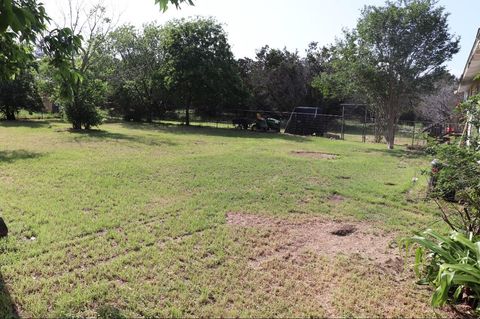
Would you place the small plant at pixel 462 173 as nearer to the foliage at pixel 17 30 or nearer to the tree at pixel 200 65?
the foliage at pixel 17 30

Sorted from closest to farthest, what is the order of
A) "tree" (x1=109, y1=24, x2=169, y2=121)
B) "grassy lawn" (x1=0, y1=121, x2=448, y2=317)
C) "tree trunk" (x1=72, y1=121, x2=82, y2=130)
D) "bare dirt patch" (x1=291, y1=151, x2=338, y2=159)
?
"grassy lawn" (x1=0, y1=121, x2=448, y2=317) → "bare dirt patch" (x1=291, y1=151, x2=338, y2=159) → "tree trunk" (x1=72, y1=121, x2=82, y2=130) → "tree" (x1=109, y1=24, x2=169, y2=121)

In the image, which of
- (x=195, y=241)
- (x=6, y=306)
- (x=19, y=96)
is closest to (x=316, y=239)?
(x=195, y=241)

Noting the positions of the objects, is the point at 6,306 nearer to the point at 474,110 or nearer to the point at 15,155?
the point at 474,110

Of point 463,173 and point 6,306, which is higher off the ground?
point 463,173

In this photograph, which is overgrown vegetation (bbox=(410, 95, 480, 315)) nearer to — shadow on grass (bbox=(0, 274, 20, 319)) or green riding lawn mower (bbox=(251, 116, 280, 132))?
shadow on grass (bbox=(0, 274, 20, 319))

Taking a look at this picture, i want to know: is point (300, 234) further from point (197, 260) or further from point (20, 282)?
point (20, 282)

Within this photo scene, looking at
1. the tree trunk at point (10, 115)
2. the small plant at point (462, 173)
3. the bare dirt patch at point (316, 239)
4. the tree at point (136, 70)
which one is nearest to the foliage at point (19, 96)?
the tree trunk at point (10, 115)

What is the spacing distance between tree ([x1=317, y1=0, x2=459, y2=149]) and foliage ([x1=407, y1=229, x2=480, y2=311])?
1466 centimetres

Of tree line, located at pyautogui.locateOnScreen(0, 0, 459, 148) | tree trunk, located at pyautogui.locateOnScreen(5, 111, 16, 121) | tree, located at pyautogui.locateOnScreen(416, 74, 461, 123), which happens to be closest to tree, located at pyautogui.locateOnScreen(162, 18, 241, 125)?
tree line, located at pyautogui.locateOnScreen(0, 0, 459, 148)

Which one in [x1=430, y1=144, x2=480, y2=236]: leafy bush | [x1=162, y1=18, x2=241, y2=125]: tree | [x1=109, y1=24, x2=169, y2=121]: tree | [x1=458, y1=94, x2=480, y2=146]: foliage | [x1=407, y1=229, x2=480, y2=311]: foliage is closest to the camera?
[x1=407, y1=229, x2=480, y2=311]: foliage

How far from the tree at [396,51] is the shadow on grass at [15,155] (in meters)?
13.8

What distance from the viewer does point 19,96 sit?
2427 cm

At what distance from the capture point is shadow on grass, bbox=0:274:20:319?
278 centimetres

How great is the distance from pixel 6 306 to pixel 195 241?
2.03 m
